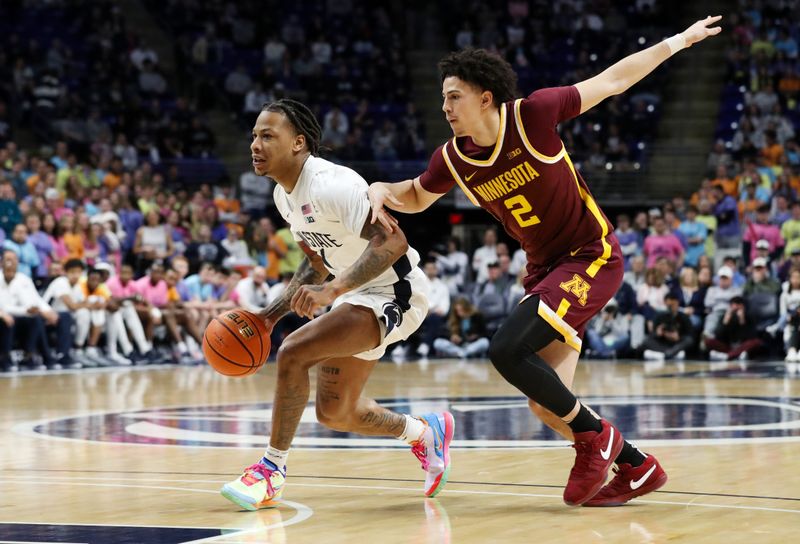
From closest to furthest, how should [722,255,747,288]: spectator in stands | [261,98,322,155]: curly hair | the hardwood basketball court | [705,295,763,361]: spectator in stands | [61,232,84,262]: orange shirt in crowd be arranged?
the hardwood basketball court → [261,98,322,155]: curly hair → [705,295,763,361]: spectator in stands → [61,232,84,262]: orange shirt in crowd → [722,255,747,288]: spectator in stands

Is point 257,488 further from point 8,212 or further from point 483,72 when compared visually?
point 8,212

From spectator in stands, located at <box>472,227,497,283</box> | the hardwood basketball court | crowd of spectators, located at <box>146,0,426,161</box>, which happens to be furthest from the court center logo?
crowd of spectators, located at <box>146,0,426,161</box>

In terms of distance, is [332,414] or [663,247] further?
[663,247]

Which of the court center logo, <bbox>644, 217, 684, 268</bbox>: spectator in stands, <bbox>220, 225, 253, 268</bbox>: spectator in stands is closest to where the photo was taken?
the court center logo

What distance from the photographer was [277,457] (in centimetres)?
579

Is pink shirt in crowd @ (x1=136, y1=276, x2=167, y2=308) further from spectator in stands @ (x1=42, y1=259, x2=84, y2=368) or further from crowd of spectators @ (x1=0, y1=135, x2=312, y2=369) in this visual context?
spectator in stands @ (x1=42, y1=259, x2=84, y2=368)

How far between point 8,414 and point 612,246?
594 cm

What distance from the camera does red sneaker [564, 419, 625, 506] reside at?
17.9 feet

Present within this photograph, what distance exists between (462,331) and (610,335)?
2.15m

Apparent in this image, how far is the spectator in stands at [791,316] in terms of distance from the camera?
1565 cm

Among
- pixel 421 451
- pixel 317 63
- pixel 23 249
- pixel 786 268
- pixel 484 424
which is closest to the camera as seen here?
pixel 421 451

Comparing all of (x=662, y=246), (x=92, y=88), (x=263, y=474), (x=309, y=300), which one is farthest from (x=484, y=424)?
(x=92, y=88)

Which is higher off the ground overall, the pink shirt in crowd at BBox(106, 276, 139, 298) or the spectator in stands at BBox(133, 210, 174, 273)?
the spectator in stands at BBox(133, 210, 174, 273)

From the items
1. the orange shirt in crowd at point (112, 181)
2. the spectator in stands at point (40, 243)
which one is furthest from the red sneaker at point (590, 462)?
the orange shirt in crowd at point (112, 181)
